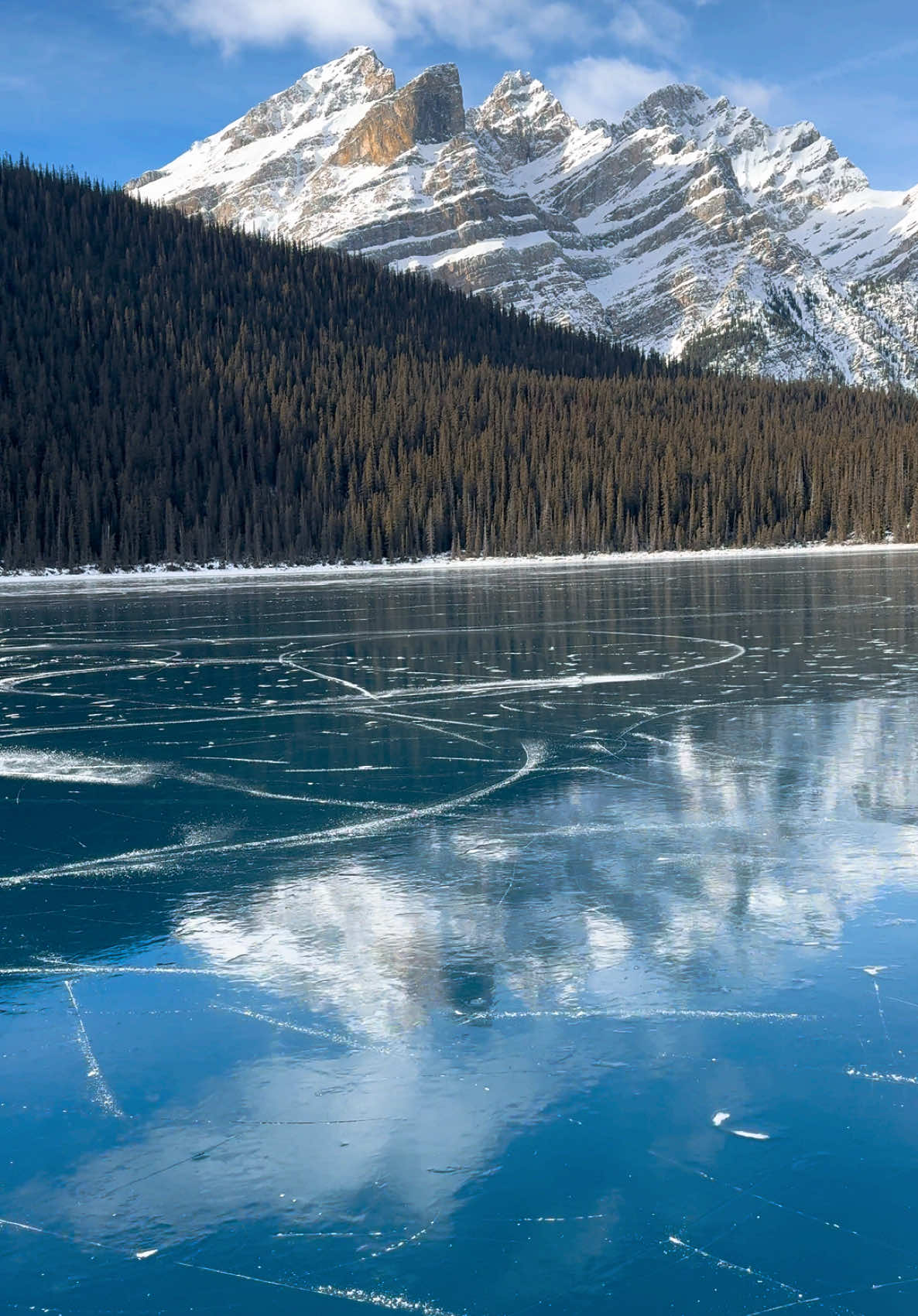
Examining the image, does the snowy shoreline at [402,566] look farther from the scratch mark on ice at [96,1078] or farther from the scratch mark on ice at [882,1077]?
the scratch mark on ice at [882,1077]

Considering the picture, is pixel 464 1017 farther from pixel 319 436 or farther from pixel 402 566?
pixel 319 436

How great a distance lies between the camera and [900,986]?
693cm

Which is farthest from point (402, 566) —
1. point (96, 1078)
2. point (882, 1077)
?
point (882, 1077)

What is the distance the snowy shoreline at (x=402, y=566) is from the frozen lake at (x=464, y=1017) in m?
60.3

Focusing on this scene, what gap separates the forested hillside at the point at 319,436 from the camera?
114062mm

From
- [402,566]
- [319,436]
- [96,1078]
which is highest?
[319,436]

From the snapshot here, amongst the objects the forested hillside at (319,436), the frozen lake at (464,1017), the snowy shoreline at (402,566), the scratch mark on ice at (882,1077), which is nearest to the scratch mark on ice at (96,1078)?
the frozen lake at (464,1017)

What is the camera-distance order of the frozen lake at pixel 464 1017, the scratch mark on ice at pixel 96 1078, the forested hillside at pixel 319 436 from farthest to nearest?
1. the forested hillside at pixel 319 436
2. the scratch mark on ice at pixel 96 1078
3. the frozen lake at pixel 464 1017

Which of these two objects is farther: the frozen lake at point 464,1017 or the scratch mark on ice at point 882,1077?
the scratch mark on ice at point 882,1077

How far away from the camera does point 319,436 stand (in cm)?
13100

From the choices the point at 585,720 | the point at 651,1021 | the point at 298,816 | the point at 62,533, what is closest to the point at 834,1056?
the point at 651,1021

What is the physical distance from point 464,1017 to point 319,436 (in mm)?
127364

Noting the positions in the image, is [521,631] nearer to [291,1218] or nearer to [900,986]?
[900,986]

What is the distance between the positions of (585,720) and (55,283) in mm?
155772
